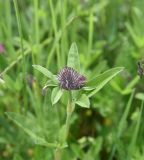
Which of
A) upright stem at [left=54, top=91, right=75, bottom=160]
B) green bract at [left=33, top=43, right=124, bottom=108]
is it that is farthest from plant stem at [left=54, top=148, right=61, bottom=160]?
green bract at [left=33, top=43, right=124, bottom=108]

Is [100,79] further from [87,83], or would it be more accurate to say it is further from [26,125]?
[26,125]

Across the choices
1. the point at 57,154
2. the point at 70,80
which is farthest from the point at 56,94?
the point at 57,154

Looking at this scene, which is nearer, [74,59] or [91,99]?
[74,59]

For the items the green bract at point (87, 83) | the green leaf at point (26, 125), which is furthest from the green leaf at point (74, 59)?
the green leaf at point (26, 125)

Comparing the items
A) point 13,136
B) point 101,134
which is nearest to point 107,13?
point 101,134

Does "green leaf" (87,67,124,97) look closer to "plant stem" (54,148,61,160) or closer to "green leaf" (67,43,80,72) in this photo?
"green leaf" (67,43,80,72)

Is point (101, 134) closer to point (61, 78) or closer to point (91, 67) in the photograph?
point (91, 67)

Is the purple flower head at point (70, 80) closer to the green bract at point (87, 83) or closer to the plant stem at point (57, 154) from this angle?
the green bract at point (87, 83)
